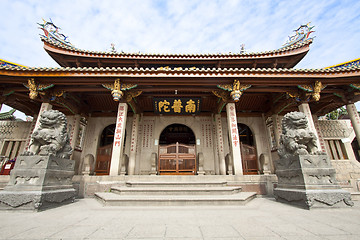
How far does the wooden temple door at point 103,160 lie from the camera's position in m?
8.89

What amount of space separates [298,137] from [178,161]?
560 centimetres

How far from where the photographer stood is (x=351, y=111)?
24.1 feet

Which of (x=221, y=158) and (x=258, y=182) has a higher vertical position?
(x=221, y=158)

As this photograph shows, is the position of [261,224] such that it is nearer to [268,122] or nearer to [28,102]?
[268,122]

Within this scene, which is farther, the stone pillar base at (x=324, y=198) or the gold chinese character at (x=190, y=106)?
the gold chinese character at (x=190, y=106)

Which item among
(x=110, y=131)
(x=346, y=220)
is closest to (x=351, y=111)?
(x=346, y=220)

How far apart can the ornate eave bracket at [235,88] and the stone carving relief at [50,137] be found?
5.90 meters

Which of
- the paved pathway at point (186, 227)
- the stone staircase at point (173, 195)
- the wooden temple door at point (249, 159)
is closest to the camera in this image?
the paved pathway at point (186, 227)

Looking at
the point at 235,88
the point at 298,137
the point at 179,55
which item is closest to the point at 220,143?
the point at 235,88

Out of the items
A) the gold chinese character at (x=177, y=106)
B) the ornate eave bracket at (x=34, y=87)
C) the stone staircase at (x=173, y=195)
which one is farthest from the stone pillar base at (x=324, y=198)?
the ornate eave bracket at (x=34, y=87)

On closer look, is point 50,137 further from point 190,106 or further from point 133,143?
point 190,106

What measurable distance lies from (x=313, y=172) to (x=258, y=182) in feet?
6.69

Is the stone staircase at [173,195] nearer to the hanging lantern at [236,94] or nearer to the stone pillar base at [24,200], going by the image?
the stone pillar base at [24,200]

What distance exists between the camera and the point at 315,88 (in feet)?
21.8
